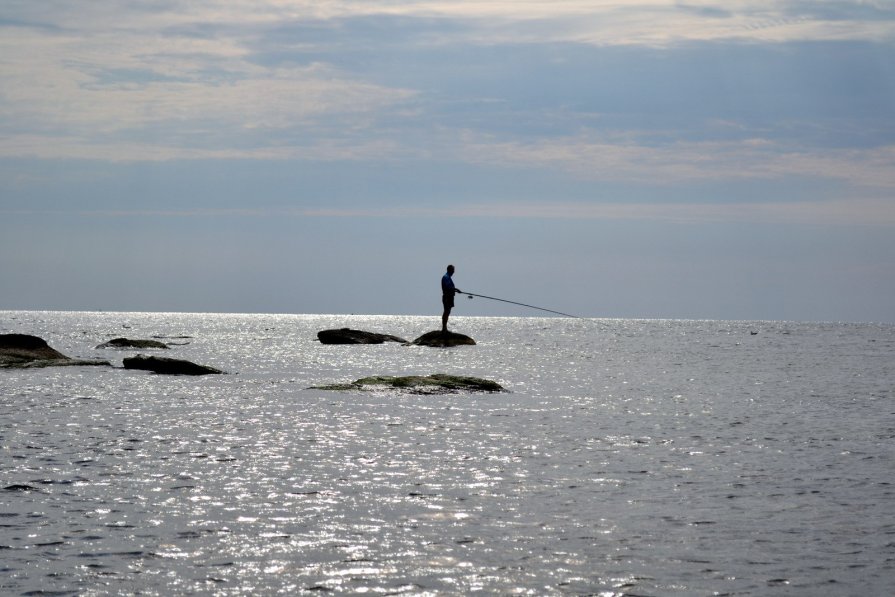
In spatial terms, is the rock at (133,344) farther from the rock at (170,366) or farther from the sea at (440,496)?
the sea at (440,496)

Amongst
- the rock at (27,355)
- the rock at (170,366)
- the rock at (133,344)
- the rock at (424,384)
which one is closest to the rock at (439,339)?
the rock at (133,344)

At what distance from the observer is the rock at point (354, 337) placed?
6131 cm

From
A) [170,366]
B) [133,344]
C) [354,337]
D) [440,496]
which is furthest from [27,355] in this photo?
[440,496]

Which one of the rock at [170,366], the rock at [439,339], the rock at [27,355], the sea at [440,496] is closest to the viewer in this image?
the sea at [440,496]

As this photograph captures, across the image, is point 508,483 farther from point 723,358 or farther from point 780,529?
point 723,358

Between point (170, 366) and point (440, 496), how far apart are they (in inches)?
989

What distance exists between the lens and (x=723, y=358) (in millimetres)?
56375

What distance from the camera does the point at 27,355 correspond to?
37500 millimetres

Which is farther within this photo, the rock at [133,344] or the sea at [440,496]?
the rock at [133,344]

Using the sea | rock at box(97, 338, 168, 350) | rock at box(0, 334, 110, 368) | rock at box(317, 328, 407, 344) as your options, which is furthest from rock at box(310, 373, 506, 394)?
rock at box(317, 328, 407, 344)

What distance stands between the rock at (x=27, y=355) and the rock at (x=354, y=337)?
2413 centimetres

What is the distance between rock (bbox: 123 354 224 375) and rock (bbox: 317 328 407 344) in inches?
979

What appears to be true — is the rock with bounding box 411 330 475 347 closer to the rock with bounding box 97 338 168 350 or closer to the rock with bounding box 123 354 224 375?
the rock with bounding box 97 338 168 350

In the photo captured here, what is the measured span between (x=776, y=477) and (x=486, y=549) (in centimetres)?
634
